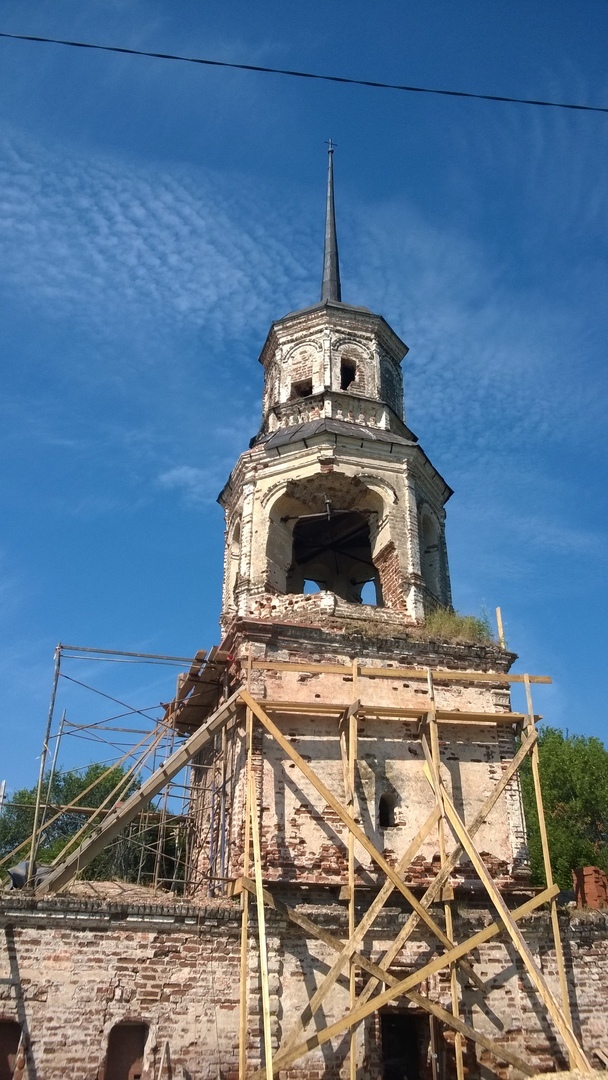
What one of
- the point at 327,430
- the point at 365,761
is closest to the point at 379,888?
the point at 365,761

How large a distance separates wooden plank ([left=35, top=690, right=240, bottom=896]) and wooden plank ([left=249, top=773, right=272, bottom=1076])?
1.03 meters

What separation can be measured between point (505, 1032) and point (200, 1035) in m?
3.38

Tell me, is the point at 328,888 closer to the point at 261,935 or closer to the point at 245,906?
the point at 245,906

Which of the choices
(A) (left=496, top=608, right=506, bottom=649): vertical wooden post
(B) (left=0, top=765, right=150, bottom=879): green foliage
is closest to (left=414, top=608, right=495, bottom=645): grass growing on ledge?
(A) (left=496, top=608, right=506, bottom=649): vertical wooden post

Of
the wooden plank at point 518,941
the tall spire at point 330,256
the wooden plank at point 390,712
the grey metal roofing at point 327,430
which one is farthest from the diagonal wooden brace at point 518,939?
the tall spire at point 330,256

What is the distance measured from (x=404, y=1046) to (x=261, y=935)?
2.69 meters

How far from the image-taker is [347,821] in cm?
978

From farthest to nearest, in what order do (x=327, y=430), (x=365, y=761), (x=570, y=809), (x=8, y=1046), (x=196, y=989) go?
(x=570, y=809), (x=327, y=430), (x=365, y=761), (x=196, y=989), (x=8, y=1046)

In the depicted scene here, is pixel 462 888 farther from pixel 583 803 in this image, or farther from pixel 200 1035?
pixel 583 803

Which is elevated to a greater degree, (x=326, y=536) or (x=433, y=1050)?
(x=326, y=536)

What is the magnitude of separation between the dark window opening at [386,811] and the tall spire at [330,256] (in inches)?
403

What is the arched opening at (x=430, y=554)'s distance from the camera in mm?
13422

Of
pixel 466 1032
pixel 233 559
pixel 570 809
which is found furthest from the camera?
pixel 570 809

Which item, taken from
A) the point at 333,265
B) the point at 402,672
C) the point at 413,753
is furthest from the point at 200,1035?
the point at 333,265
